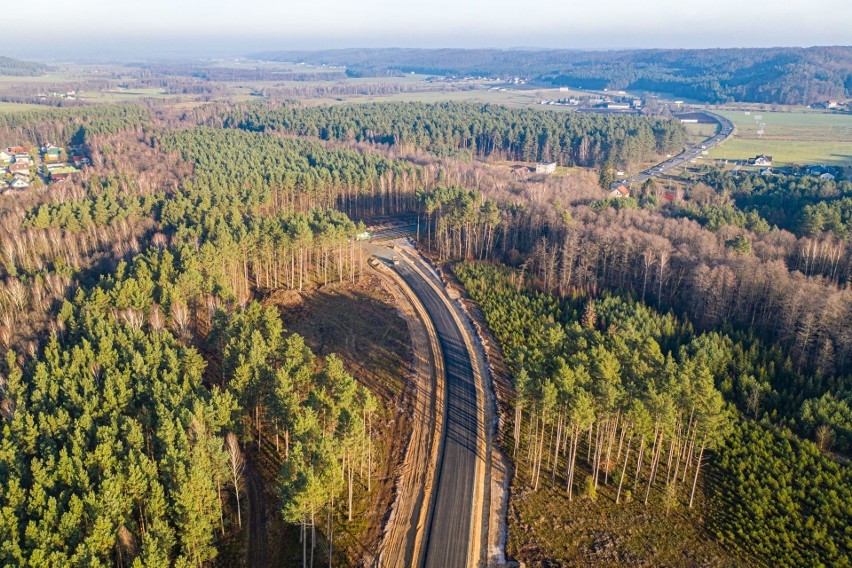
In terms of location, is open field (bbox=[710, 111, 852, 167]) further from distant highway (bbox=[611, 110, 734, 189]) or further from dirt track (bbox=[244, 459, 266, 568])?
dirt track (bbox=[244, 459, 266, 568])

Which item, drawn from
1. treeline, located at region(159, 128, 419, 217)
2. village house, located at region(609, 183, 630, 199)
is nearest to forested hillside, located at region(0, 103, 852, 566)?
treeline, located at region(159, 128, 419, 217)

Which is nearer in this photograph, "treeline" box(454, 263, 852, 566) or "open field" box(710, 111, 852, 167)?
"treeline" box(454, 263, 852, 566)

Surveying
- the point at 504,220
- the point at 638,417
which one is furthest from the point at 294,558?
the point at 504,220

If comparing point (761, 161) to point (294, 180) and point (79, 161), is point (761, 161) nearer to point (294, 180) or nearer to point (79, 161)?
point (294, 180)

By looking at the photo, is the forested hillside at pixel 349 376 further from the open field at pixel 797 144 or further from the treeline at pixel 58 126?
the treeline at pixel 58 126

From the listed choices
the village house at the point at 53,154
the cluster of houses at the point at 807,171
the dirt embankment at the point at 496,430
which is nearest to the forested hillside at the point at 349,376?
the dirt embankment at the point at 496,430

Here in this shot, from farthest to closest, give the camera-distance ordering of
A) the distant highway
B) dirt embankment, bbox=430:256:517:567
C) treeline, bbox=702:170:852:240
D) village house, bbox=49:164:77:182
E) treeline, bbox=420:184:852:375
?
1. the distant highway
2. village house, bbox=49:164:77:182
3. treeline, bbox=702:170:852:240
4. treeline, bbox=420:184:852:375
5. dirt embankment, bbox=430:256:517:567
